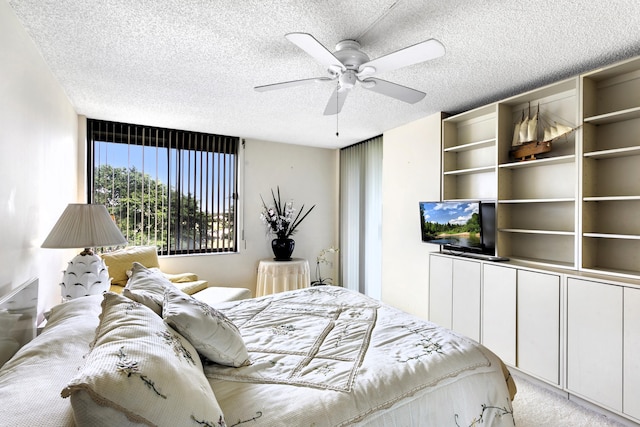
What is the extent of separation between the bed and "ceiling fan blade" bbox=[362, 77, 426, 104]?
1.50 meters

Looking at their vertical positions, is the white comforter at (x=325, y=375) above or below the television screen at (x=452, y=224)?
below

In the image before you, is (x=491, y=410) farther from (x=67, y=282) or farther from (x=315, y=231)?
(x=315, y=231)

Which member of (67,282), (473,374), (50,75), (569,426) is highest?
(50,75)

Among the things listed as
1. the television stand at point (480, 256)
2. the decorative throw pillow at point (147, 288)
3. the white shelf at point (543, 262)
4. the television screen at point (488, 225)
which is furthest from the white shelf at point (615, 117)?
the decorative throw pillow at point (147, 288)

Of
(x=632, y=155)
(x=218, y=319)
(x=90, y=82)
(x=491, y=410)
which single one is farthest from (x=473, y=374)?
(x=90, y=82)

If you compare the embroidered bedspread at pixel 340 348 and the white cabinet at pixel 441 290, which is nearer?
the embroidered bedspread at pixel 340 348

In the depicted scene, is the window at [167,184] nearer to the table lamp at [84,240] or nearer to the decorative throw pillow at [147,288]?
the table lamp at [84,240]

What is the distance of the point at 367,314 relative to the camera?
206 centimetres

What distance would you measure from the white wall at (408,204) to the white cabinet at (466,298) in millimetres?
517

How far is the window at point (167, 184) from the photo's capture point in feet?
12.9

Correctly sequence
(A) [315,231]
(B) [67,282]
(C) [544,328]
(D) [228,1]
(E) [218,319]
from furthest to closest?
(A) [315,231] < (C) [544,328] < (B) [67,282] < (D) [228,1] < (E) [218,319]

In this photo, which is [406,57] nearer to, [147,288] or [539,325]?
[147,288]

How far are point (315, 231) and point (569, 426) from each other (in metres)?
3.92

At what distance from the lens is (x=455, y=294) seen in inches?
124
